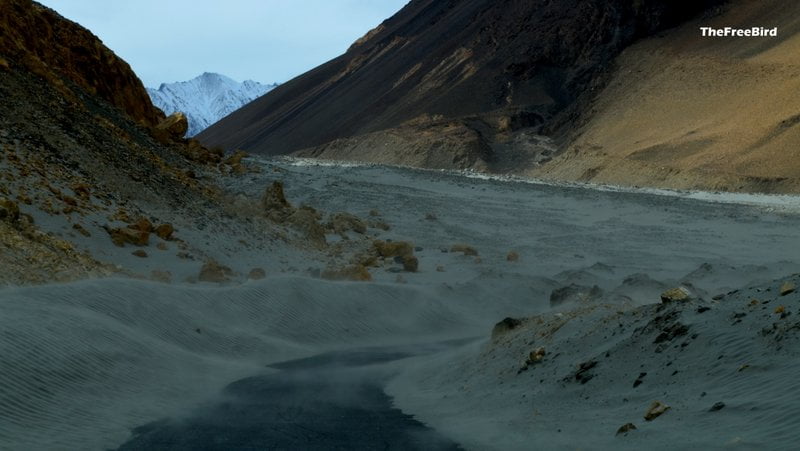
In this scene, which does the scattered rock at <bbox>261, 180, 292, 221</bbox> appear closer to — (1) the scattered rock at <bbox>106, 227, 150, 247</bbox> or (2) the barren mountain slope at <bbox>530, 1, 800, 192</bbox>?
(1) the scattered rock at <bbox>106, 227, 150, 247</bbox>

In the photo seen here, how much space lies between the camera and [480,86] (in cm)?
5512

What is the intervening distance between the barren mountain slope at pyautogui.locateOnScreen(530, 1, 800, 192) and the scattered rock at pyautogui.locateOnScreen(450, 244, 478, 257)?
54.6 ft

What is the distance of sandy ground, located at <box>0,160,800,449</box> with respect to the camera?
5324mm

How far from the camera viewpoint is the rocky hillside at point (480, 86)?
48.1 meters

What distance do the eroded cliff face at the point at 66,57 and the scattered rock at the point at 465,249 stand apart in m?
6.81

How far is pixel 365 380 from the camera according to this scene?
7836 mm

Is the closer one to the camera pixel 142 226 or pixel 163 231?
pixel 142 226

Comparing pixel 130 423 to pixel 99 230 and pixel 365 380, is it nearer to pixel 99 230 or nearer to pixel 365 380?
pixel 365 380

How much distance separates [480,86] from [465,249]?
135 feet

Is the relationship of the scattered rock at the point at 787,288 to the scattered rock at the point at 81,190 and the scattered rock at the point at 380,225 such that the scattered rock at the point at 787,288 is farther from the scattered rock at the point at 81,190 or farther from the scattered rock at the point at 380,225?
the scattered rock at the point at 380,225

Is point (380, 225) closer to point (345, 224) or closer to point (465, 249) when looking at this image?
point (345, 224)

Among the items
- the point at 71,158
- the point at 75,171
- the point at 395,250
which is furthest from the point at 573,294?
the point at 71,158

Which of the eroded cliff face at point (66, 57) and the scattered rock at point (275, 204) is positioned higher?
the eroded cliff face at point (66, 57)

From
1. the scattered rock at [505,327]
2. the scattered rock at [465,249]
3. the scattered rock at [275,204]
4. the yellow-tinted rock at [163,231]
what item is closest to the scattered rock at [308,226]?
the scattered rock at [275,204]
